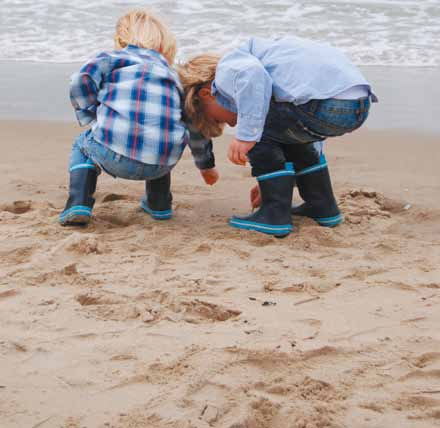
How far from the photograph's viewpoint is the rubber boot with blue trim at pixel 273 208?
3305 mm

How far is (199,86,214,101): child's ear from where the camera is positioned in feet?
10.8

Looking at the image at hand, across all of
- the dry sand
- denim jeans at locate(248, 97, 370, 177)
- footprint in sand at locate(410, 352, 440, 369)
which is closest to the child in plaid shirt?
the dry sand

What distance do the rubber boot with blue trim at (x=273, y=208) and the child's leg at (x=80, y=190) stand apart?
61cm

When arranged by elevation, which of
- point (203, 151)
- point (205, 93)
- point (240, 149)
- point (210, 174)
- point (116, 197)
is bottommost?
point (116, 197)

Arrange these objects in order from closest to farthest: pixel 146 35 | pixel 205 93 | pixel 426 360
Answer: pixel 426 360 → pixel 205 93 → pixel 146 35

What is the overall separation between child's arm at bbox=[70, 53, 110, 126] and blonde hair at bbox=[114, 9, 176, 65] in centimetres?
21

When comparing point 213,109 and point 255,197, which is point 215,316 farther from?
point 255,197

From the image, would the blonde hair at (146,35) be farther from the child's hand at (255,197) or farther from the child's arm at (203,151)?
the child's hand at (255,197)

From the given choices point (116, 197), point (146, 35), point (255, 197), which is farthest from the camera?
point (116, 197)

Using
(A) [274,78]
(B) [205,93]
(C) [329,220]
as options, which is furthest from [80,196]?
(C) [329,220]

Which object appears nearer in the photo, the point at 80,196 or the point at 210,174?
the point at 80,196

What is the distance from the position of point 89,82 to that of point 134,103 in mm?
221

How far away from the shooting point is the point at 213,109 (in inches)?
130

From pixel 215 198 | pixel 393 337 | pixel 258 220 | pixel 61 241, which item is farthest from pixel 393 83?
pixel 393 337
